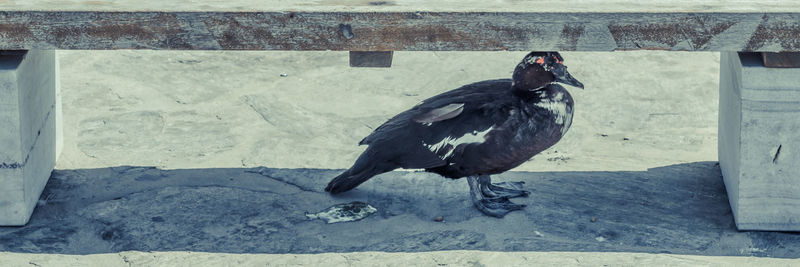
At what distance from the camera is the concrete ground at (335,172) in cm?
482

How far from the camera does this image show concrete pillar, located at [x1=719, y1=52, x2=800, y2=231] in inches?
187

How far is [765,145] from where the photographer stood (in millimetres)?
4824

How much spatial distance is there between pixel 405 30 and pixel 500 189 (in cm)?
98

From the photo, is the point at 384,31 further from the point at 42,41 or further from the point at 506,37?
the point at 42,41

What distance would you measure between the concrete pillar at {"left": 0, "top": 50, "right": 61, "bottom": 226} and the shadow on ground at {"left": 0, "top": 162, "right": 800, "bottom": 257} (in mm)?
95

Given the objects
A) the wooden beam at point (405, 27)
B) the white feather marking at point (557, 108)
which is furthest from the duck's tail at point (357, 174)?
the white feather marking at point (557, 108)

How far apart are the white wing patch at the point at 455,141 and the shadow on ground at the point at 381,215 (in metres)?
0.31

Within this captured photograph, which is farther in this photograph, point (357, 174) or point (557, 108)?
point (357, 174)

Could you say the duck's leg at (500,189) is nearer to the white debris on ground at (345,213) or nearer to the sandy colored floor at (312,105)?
the sandy colored floor at (312,105)

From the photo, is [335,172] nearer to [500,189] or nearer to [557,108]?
[500,189]

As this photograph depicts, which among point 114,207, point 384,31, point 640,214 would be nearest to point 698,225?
point 640,214

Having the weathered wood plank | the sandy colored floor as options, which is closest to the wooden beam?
the weathered wood plank

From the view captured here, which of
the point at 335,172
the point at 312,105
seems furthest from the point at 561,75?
the point at 312,105

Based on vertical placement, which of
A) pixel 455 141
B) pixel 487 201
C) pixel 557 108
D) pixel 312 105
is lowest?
pixel 312 105
